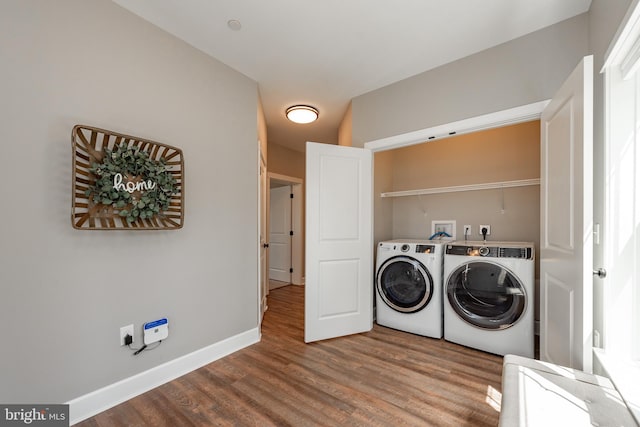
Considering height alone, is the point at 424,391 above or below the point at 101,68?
below

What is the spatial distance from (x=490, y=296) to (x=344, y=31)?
2517 mm

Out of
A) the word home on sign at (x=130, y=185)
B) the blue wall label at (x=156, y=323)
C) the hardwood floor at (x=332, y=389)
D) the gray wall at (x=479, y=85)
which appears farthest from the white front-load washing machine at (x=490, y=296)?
the word home on sign at (x=130, y=185)

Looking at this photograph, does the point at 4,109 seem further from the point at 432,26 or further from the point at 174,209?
the point at 432,26

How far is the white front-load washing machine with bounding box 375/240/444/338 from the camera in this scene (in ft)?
8.68

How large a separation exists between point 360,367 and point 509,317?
133 cm

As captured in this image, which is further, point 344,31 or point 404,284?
point 404,284

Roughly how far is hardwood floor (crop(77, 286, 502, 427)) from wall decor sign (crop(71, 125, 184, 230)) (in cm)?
114

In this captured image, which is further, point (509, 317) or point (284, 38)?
point (509, 317)

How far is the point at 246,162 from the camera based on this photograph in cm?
263

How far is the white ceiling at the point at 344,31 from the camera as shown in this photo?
5.90 ft

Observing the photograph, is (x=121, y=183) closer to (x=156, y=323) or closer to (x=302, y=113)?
(x=156, y=323)

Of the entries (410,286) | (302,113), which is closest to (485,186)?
(410,286)

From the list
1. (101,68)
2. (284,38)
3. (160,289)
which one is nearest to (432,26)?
(284,38)

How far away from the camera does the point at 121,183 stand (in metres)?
1.66
